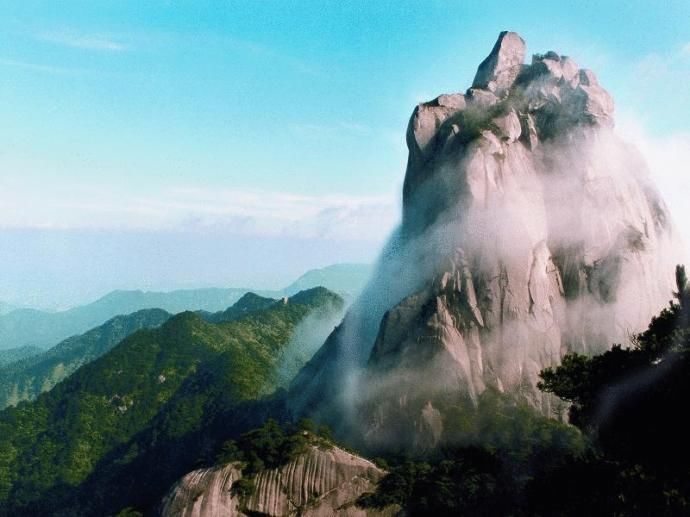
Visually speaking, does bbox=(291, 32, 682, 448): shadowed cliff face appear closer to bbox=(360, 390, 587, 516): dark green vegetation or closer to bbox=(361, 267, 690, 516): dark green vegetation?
bbox=(360, 390, 587, 516): dark green vegetation

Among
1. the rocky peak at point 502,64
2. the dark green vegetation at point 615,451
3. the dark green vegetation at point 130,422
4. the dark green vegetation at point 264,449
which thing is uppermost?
the rocky peak at point 502,64

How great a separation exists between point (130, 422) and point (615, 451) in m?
141

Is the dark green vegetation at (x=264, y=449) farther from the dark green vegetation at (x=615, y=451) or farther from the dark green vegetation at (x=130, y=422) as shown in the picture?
the dark green vegetation at (x=130, y=422)

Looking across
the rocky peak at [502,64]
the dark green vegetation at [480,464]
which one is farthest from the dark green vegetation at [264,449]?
the rocky peak at [502,64]

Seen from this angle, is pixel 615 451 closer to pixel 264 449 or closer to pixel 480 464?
pixel 480 464

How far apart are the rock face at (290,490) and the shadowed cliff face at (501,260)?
15.4 meters

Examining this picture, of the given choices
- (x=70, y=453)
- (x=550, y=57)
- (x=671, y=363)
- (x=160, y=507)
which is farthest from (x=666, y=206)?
(x=70, y=453)

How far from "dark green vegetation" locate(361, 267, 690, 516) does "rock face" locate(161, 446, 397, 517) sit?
5395 mm

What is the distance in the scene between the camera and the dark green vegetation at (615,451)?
3125 cm

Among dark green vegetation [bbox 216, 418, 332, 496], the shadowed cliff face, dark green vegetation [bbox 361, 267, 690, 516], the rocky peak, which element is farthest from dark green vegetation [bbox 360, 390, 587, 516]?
the rocky peak

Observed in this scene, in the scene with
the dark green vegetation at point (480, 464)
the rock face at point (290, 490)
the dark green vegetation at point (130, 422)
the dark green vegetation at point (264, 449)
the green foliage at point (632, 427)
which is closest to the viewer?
the green foliage at point (632, 427)

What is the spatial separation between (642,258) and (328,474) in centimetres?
5563

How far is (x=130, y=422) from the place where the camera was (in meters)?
151

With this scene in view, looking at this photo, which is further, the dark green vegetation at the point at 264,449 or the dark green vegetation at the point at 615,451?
the dark green vegetation at the point at 264,449
